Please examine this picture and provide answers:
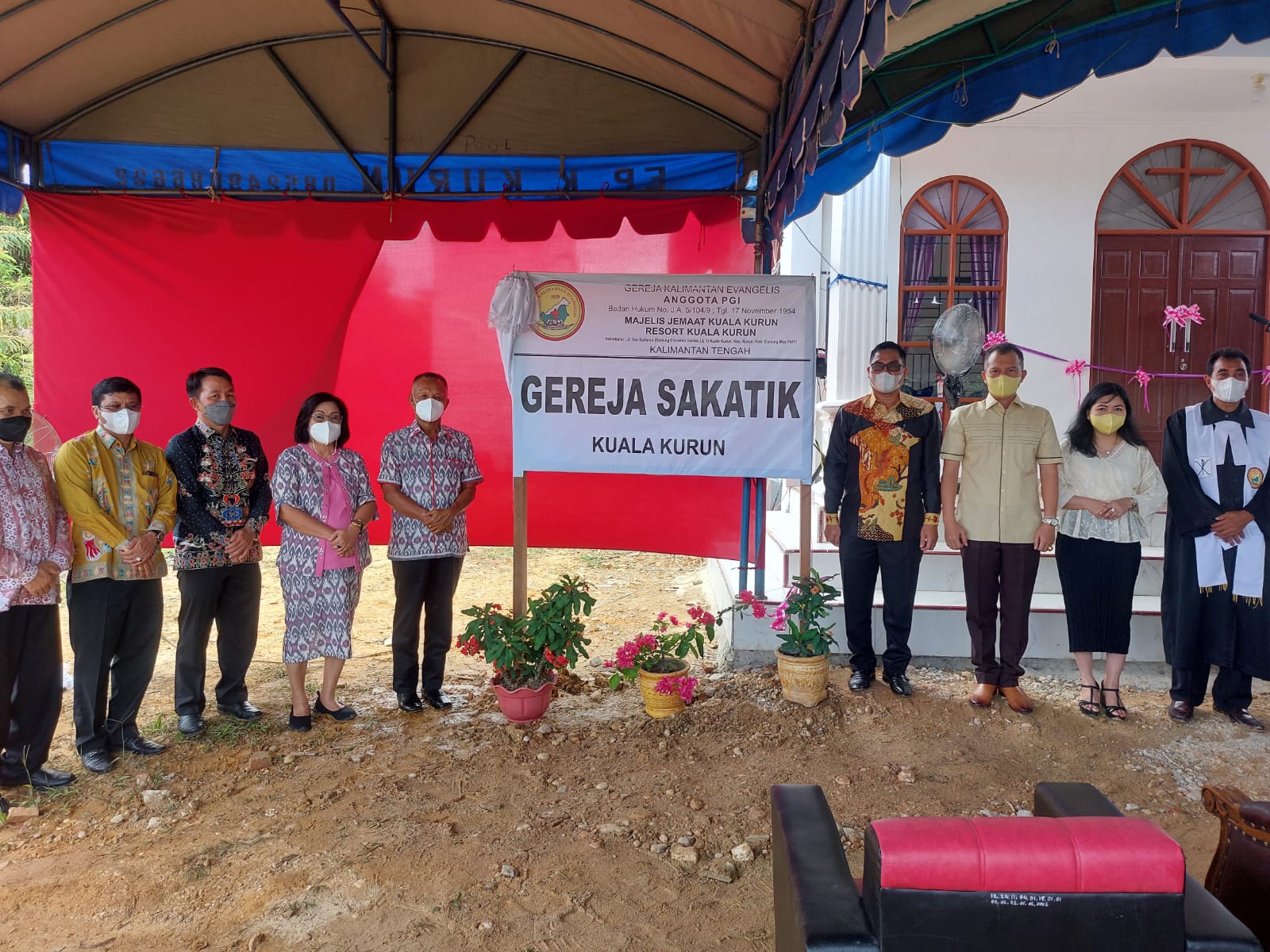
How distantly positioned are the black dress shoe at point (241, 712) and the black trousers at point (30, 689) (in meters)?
0.77

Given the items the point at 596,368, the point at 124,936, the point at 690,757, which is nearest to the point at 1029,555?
the point at 690,757

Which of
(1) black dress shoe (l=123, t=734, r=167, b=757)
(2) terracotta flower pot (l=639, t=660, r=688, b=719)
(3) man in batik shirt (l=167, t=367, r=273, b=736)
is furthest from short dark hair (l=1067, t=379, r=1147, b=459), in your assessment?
(1) black dress shoe (l=123, t=734, r=167, b=757)

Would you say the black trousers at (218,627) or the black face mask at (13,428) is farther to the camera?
the black trousers at (218,627)

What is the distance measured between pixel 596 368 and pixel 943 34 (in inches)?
83.6

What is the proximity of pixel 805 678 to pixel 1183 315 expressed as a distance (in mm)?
4596

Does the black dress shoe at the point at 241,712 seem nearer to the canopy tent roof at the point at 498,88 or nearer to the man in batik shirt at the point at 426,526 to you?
the man in batik shirt at the point at 426,526

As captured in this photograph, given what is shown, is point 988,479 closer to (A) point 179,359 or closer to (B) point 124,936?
(B) point 124,936

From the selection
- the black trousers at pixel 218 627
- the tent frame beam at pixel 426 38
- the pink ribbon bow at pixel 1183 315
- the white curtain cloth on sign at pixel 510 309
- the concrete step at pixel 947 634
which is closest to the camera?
the black trousers at pixel 218 627

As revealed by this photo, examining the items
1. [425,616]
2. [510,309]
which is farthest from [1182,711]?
[510,309]

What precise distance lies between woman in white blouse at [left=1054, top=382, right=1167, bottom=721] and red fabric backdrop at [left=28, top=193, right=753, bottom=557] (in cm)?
168

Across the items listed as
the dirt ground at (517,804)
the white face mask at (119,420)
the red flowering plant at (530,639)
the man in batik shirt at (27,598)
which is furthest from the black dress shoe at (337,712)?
the white face mask at (119,420)

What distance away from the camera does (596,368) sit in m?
4.40

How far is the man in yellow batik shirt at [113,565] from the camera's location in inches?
132

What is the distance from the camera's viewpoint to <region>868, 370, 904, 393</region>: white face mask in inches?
162
